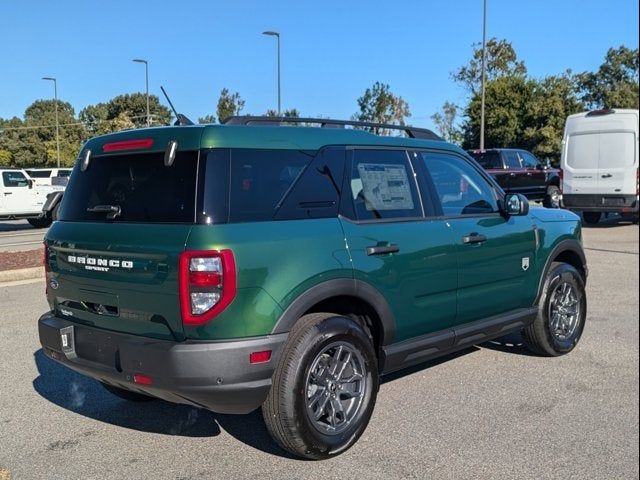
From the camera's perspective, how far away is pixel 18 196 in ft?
63.0

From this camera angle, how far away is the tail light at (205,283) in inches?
121

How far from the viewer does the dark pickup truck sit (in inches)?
802

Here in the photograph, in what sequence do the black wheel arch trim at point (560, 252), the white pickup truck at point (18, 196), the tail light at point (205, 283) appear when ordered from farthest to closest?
the white pickup truck at point (18, 196)
the black wheel arch trim at point (560, 252)
the tail light at point (205, 283)

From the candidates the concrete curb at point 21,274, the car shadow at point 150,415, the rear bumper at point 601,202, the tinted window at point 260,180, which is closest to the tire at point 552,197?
the rear bumper at point 601,202

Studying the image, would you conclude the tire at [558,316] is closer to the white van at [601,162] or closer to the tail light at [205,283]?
the tail light at [205,283]

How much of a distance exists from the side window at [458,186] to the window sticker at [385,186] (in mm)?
314

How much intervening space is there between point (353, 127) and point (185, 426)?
7.68 feet

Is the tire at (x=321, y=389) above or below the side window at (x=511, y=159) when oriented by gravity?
below

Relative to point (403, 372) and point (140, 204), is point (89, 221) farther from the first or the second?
point (403, 372)

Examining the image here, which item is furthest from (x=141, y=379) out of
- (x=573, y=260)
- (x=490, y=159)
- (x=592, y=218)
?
(x=490, y=159)

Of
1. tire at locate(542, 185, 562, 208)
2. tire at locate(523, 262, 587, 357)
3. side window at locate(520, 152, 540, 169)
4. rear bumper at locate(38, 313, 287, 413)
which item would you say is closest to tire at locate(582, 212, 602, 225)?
tire at locate(542, 185, 562, 208)

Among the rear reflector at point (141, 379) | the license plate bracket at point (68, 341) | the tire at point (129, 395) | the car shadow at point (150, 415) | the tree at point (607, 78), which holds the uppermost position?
the tree at point (607, 78)

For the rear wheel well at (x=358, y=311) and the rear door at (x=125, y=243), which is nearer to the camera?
the rear door at (x=125, y=243)

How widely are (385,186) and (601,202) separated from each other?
1262 centimetres
